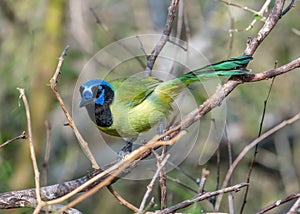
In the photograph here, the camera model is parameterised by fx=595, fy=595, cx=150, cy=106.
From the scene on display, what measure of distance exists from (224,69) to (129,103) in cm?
61

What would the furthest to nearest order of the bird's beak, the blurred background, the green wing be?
the blurred background → the green wing → the bird's beak

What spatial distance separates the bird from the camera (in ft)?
8.22

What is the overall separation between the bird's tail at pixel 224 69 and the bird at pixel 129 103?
0.49 feet

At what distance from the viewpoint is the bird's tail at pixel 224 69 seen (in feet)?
6.90

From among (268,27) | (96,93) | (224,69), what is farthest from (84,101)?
(268,27)

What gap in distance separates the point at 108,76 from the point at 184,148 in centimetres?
132

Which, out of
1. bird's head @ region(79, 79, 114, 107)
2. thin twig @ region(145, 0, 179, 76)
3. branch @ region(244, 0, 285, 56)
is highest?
thin twig @ region(145, 0, 179, 76)

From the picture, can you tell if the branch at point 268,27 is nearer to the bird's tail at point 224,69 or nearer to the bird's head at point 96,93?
the bird's tail at point 224,69

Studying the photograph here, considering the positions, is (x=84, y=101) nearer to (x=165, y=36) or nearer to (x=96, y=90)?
(x=96, y=90)

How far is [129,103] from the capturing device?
263 cm

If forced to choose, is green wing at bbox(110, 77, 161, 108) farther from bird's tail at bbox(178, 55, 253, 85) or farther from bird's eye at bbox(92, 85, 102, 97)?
bird's tail at bbox(178, 55, 253, 85)

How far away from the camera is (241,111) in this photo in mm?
4980

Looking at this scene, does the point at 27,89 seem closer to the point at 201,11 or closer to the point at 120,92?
the point at 120,92

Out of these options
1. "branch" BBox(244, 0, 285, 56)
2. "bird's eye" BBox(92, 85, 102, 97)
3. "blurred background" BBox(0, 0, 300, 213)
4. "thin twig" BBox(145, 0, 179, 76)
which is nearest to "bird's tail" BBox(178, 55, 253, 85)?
"branch" BBox(244, 0, 285, 56)
